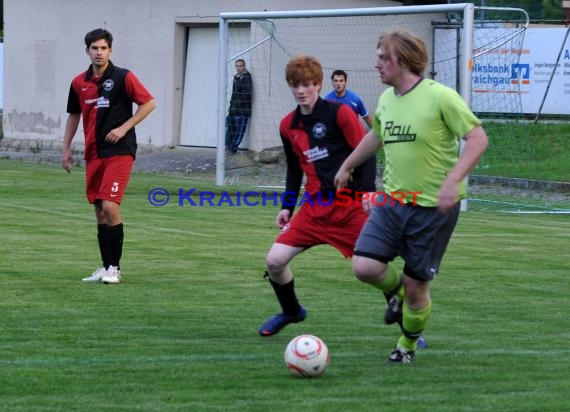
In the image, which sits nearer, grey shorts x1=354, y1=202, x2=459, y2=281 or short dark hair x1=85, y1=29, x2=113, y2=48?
grey shorts x1=354, y1=202, x2=459, y2=281

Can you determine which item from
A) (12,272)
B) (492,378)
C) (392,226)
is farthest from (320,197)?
(12,272)

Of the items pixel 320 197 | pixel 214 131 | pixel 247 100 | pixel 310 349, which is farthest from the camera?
pixel 214 131

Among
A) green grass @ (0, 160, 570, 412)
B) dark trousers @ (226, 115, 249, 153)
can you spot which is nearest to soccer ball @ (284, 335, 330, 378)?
green grass @ (0, 160, 570, 412)

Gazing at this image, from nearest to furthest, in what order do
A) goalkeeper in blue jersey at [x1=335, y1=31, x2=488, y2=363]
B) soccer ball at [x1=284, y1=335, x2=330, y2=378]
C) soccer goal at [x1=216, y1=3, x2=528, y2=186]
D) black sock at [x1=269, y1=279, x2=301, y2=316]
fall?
soccer ball at [x1=284, y1=335, x2=330, y2=378], goalkeeper in blue jersey at [x1=335, y1=31, x2=488, y2=363], black sock at [x1=269, y1=279, x2=301, y2=316], soccer goal at [x1=216, y1=3, x2=528, y2=186]

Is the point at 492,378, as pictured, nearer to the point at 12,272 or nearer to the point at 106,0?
the point at 12,272

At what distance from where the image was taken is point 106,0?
91.5 ft

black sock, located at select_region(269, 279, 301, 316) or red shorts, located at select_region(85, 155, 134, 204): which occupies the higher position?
red shorts, located at select_region(85, 155, 134, 204)

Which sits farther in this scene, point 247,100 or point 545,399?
point 247,100

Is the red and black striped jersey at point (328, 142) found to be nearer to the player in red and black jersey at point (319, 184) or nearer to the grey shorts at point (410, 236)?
the player in red and black jersey at point (319, 184)

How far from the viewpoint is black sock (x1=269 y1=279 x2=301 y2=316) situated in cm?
764

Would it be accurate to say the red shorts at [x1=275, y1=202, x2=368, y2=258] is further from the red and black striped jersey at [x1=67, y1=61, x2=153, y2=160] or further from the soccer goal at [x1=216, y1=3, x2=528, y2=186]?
the soccer goal at [x1=216, y1=3, x2=528, y2=186]

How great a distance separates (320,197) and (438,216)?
120 centimetres

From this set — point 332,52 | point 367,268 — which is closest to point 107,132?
point 367,268

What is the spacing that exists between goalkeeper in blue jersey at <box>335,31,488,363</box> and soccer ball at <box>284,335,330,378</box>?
55 centimetres
